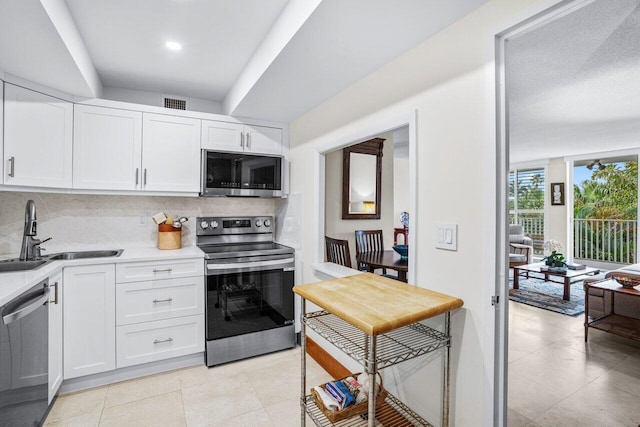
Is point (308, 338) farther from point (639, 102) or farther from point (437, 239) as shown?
point (639, 102)

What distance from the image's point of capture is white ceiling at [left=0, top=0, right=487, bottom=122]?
1437 mm

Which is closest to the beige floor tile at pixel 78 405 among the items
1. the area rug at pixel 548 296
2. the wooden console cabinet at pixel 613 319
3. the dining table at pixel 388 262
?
the dining table at pixel 388 262

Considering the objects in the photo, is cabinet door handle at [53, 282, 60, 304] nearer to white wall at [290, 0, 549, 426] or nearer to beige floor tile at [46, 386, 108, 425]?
beige floor tile at [46, 386, 108, 425]

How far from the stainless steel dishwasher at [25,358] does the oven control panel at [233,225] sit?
1326 millimetres

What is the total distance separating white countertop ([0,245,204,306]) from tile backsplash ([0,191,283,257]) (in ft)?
0.29

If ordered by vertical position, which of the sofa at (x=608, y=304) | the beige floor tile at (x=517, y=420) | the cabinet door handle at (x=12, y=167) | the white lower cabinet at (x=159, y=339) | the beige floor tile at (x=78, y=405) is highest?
the cabinet door handle at (x=12, y=167)

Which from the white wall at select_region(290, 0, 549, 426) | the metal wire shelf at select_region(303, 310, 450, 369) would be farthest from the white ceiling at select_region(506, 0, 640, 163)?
the metal wire shelf at select_region(303, 310, 450, 369)

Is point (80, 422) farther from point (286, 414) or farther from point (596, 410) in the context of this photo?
point (596, 410)

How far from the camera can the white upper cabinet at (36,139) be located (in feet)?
6.69

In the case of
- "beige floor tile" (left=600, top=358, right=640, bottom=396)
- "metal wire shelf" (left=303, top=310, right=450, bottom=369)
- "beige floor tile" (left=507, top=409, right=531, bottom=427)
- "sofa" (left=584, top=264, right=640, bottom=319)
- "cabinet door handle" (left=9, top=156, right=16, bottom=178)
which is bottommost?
"beige floor tile" (left=507, top=409, right=531, bottom=427)

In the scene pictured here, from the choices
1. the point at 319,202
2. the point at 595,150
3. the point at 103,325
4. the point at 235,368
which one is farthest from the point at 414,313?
the point at 595,150

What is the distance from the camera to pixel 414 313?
1262 millimetres

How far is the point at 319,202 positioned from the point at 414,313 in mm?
1600

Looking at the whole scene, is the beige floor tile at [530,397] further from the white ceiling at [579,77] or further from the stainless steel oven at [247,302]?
the white ceiling at [579,77]
